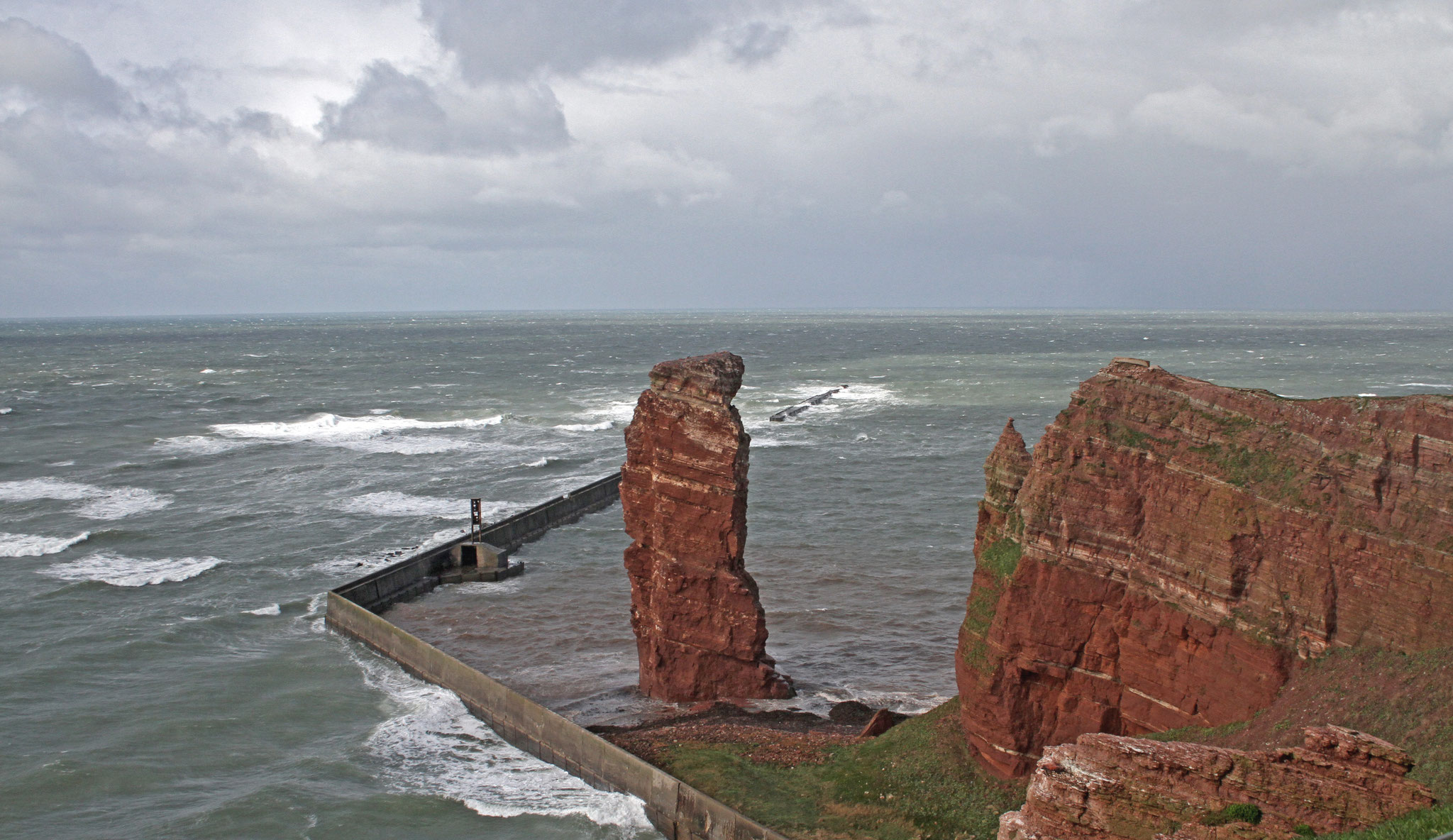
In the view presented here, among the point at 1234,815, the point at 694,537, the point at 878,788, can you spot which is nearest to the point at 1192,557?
the point at 1234,815

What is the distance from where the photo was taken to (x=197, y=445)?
82312 millimetres

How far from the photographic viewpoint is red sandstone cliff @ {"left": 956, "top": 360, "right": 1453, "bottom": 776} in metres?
16.5

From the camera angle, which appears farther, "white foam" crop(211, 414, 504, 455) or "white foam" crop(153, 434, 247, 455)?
"white foam" crop(211, 414, 504, 455)

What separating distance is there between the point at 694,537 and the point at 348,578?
23.1 metres

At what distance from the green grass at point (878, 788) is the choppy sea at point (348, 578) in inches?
108

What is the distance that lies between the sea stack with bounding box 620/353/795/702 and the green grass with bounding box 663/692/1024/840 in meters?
4.22

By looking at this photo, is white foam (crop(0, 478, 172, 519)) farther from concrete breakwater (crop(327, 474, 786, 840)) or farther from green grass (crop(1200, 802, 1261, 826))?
green grass (crop(1200, 802, 1261, 826))

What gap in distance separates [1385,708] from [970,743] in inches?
323

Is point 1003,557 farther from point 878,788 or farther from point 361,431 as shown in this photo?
point 361,431

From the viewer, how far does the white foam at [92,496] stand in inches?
2307

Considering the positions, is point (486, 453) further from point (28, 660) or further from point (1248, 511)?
point (1248, 511)

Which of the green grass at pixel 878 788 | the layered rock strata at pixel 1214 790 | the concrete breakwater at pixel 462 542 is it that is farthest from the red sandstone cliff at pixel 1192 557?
the concrete breakwater at pixel 462 542

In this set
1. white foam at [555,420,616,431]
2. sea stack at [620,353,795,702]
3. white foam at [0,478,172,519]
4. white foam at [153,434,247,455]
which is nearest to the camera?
sea stack at [620,353,795,702]

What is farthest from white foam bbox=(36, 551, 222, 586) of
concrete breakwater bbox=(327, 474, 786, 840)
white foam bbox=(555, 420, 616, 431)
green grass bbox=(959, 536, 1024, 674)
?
white foam bbox=(555, 420, 616, 431)
